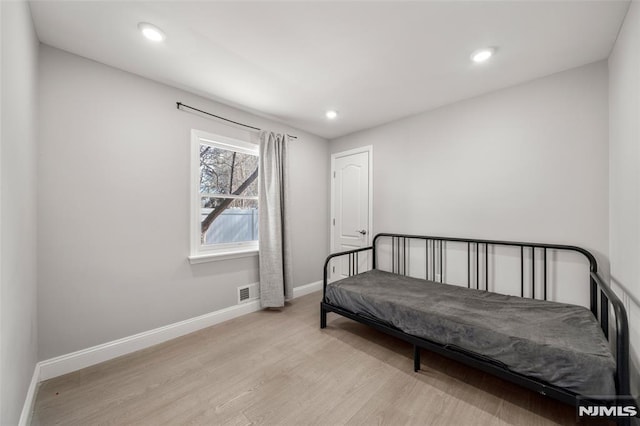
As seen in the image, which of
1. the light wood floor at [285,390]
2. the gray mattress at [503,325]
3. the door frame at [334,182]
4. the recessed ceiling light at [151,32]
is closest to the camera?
the gray mattress at [503,325]

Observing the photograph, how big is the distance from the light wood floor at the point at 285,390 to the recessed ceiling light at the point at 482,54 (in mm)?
2440

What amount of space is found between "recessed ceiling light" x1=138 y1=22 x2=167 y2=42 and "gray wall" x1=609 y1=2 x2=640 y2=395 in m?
2.84

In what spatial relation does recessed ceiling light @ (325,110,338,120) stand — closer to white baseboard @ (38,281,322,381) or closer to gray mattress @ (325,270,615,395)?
gray mattress @ (325,270,615,395)

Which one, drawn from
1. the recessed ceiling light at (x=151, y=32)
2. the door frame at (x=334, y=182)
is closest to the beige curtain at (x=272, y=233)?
the door frame at (x=334, y=182)

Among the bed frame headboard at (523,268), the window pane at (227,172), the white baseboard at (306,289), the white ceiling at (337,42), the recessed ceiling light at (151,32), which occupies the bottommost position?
the white baseboard at (306,289)

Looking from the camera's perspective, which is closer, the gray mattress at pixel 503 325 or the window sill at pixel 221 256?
the gray mattress at pixel 503 325

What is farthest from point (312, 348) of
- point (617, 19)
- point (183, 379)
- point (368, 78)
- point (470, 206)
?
point (617, 19)

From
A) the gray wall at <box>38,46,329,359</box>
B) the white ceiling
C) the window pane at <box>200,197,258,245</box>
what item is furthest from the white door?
the gray wall at <box>38,46,329,359</box>

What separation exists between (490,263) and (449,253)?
39cm

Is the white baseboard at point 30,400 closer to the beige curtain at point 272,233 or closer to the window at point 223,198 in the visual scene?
the window at point 223,198

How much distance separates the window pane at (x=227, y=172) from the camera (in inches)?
108

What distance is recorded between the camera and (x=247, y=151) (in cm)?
307

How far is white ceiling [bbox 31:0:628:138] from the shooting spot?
1.52 meters
